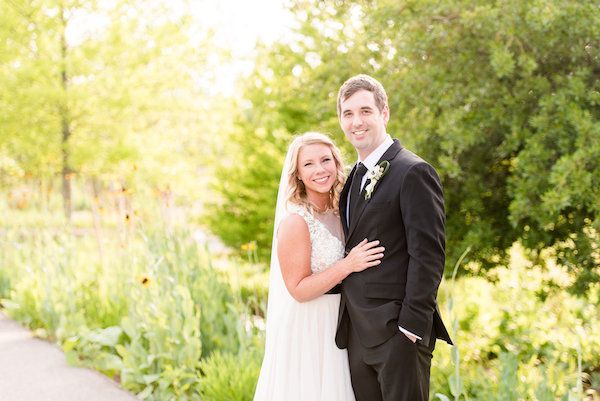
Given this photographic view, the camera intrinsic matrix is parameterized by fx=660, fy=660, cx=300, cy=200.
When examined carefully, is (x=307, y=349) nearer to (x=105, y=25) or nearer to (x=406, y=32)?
(x=406, y=32)

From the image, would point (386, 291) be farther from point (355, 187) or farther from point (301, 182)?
point (301, 182)

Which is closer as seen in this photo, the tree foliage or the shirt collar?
the shirt collar

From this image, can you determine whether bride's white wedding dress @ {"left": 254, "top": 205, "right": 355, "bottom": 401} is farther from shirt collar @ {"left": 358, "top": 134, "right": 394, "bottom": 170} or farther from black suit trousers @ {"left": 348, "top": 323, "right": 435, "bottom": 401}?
shirt collar @ {"left": 358, "top": 134, "right": 394, "bottom": 170}

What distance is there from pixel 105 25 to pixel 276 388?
10531 millimetres

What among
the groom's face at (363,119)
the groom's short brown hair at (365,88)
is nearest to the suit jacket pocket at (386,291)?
the groom's face at (363,119)

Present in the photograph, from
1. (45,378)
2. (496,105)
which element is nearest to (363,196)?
(496,105)

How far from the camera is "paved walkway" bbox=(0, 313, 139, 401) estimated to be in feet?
16.3

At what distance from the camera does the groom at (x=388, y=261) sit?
286 cm

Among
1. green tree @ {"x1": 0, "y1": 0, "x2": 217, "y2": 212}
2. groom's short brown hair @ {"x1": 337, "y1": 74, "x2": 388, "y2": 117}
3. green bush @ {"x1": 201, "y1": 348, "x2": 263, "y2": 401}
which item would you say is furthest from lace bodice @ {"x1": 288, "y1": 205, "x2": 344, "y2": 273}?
green tree @ {"x1": 0, "y1": 0, "x2": 217, "y2": 212}

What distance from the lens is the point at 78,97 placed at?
11.8 meters

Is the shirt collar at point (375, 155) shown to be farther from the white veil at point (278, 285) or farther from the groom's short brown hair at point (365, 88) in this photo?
the white veil at point (278, 285)

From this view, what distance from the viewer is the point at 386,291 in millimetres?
3006

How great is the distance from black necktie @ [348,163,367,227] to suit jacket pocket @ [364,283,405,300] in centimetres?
36

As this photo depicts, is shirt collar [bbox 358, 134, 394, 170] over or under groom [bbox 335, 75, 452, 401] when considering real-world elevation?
over
